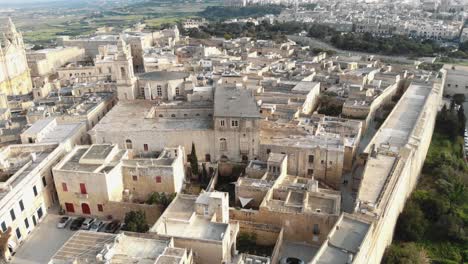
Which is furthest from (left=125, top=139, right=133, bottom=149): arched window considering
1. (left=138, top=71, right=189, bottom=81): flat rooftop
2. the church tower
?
(left=138, top=71, right=189, bottom=81): flat rooftop

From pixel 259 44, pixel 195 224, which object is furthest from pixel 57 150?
pixel 259 44

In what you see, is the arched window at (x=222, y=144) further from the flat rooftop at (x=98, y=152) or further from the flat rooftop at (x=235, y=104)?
the flat rooftop at (x=98, y=152)

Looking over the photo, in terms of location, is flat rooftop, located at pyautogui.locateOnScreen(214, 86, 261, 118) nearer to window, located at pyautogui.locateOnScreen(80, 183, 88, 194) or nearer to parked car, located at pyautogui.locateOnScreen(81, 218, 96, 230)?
window, located at pyautogui.locateOnScreen(80, 183, 88, 194)

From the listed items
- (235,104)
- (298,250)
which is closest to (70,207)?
(235,104)

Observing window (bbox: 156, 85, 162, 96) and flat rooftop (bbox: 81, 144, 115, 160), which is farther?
window (bbox: 156, 85, 162, 96)

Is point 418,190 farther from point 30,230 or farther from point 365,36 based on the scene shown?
point 365,36

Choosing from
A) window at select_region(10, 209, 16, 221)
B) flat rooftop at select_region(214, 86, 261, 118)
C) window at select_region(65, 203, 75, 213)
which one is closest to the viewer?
window at select_region(10, 209, 16, 221)
